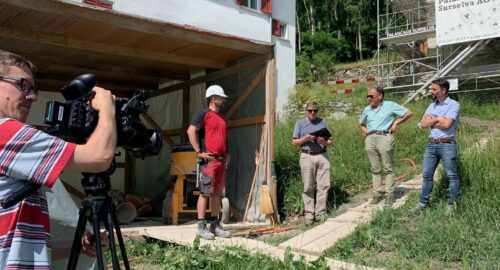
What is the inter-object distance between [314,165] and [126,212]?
3415 mm

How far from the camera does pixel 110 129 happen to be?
1620mm

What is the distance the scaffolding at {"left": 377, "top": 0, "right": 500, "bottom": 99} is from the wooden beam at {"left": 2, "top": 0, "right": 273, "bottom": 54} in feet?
30.4

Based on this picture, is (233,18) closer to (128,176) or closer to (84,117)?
(128,176)

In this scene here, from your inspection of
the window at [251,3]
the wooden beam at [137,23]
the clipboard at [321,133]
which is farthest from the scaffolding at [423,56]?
the wooden beam at [137,23]

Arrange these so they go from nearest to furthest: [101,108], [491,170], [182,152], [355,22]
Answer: [101,108] < [491,170] < [182,152] < [355,22]

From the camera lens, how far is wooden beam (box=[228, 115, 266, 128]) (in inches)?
282

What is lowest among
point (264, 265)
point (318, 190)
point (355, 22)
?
point (264, 265)

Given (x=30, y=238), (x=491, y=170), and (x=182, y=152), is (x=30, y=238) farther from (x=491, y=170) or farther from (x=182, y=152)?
(x=182, y=152)

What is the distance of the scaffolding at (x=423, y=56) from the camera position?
14.6 meters

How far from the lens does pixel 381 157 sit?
6.21 metres

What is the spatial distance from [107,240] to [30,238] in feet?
2.05

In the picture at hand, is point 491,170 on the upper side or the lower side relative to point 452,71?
lower

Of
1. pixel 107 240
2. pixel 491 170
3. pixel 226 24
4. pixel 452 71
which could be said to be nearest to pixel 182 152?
pixel 491 170

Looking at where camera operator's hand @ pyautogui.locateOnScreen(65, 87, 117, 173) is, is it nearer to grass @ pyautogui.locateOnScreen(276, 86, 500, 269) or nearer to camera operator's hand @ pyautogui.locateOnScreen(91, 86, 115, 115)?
camera operator's hand @ pyautogui.locateOnScreen(91, 86, 115, 115)
